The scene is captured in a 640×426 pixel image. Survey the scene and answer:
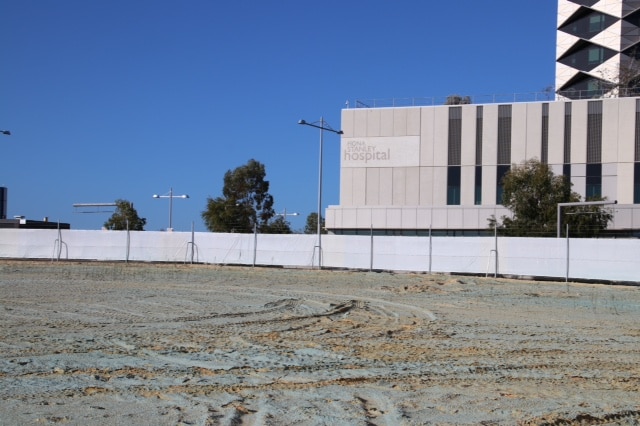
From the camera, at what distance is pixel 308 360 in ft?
29.8

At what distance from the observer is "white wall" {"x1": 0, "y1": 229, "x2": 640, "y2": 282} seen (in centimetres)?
2705

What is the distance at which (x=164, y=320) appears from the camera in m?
12.9

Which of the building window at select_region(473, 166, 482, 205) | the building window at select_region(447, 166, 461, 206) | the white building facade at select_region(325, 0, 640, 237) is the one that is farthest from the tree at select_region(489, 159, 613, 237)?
the building window at select_region(447, 166, 461, 206)

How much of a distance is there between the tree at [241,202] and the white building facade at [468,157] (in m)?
6.75

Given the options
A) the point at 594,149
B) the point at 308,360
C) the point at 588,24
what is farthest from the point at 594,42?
the point at 308,360

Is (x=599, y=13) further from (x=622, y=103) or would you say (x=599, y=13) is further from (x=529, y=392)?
(x=529, y=392)

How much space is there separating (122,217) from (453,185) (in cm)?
3257

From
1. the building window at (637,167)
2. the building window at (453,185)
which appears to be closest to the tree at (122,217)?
the building window at (453,185)

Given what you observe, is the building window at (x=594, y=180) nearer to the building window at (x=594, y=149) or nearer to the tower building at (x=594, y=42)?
the building window at (x=594, y=149)

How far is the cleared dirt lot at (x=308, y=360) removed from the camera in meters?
6.54

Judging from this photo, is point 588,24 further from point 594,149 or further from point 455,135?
point 455,135

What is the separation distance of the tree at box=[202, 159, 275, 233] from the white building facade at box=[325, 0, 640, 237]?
6.75 m

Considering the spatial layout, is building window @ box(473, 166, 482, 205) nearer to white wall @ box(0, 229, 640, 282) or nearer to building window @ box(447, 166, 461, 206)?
building window @ box(447, 166, 461, 206)

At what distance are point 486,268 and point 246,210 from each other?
125ft
